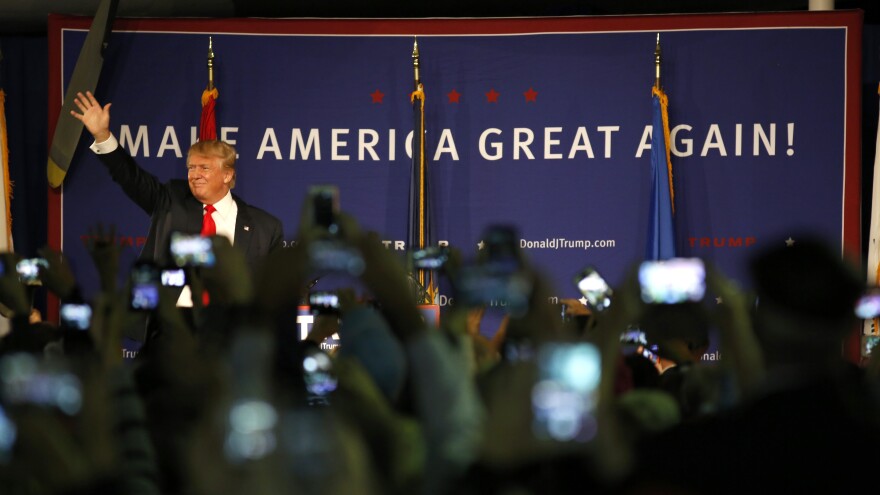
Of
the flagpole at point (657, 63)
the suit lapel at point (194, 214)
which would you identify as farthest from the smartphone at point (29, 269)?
the flagpole at point (657, 63)

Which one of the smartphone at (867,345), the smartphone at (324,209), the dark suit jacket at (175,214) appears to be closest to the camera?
the smartphone at (324,209)

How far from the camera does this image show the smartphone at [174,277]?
208 cm

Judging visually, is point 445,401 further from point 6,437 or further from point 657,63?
point 657,63

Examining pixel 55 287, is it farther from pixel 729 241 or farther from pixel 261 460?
pixel 729 241

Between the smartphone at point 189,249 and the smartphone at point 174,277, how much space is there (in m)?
0.01

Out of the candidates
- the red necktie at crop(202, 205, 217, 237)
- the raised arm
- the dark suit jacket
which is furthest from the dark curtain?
the red necktie at crop(202, 205, 217, 237)

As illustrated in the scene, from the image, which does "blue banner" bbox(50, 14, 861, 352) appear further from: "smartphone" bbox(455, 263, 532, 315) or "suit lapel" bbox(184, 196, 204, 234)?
"smartphone" bbox(455, 263, 532, 315)

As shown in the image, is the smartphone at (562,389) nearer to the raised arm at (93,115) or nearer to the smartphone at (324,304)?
the smartphone at (324,304)

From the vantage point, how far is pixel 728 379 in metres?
1.65

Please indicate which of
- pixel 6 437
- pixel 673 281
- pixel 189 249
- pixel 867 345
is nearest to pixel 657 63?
pixel 867 345

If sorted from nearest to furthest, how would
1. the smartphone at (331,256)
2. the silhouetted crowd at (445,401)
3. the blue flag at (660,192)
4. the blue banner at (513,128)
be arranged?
the silhouetted crowd at (445,401) → the smartphone at (331,256) → the blue flag at (660,192) → the blue banner at (513,128)

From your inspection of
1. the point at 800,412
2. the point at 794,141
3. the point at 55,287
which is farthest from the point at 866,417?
the point at 794,141

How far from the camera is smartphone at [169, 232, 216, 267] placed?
6.82 feet

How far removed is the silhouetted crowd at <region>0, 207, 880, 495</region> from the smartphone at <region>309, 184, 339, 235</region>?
5.8 inches
